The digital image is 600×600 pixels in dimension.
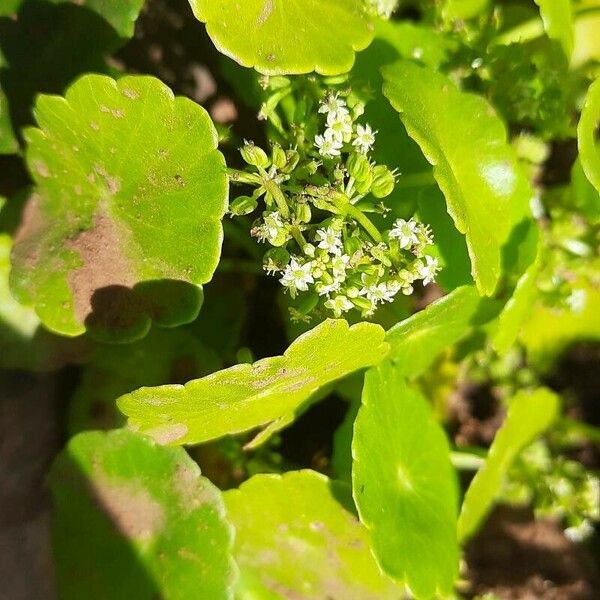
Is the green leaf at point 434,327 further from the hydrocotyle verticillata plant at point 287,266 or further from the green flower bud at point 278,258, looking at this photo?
the green flower bud at point 278,258

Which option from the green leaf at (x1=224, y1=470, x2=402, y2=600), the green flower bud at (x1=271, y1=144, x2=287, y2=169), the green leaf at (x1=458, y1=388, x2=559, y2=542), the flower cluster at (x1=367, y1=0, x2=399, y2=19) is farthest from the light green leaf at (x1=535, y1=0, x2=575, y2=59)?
the green leaf at (x1=224, y1=470, x2=402, y2=600)

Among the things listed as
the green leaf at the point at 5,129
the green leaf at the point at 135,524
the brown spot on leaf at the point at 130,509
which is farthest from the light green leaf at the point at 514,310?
the green leaf at the point at 5,129

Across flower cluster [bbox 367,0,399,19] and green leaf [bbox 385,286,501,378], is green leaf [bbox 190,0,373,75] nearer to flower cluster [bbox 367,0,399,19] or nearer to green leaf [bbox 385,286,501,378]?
flower cluster [bbox 367,0,399,19]

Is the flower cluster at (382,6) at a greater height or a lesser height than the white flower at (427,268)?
greater

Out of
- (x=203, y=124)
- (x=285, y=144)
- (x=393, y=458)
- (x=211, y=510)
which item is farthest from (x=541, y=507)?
(x=203, y=124)

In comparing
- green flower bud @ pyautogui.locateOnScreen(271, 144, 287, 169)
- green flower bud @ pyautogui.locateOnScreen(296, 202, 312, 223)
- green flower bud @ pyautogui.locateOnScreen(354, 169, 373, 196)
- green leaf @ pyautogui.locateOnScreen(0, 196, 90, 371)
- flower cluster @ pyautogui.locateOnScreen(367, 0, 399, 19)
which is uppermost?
flower cluster @ pyautogui.locateOnScreen(367, 0, 399, 19)

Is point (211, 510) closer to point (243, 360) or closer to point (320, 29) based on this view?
point (243, 360)
